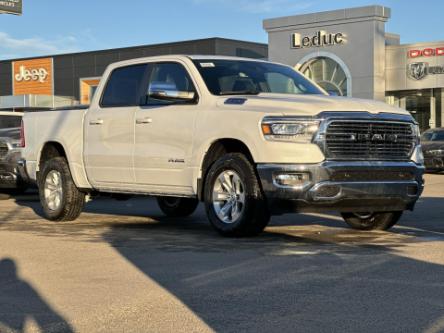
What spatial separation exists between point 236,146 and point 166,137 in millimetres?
939

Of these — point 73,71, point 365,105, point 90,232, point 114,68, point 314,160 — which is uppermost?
point 73,71

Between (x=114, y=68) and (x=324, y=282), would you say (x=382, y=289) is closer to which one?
(x=324, y=282)

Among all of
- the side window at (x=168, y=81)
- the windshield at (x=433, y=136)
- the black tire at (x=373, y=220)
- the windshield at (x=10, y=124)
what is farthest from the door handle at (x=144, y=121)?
the windshield at (x=433, y=136)

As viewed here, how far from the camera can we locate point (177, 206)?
431 inches

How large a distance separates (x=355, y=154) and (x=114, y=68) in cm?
373

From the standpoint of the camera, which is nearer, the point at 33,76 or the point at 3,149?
the point at 3,149

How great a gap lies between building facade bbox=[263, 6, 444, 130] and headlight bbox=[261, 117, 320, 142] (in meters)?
27.5

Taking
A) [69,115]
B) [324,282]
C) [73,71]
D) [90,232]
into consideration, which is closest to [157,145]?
[90,232]

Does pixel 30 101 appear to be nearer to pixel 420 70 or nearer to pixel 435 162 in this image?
pixel 420 70

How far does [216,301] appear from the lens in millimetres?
4977

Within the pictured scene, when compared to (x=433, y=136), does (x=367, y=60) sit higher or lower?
higher

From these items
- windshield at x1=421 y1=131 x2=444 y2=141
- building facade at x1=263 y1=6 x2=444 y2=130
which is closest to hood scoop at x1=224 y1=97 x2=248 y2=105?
windshield at x1=421 y1=131 x2=444 y2=141

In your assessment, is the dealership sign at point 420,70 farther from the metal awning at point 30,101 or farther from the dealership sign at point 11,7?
the metal awning at point 30,101

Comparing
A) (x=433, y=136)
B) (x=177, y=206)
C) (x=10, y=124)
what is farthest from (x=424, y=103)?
(x=177, y=206)
